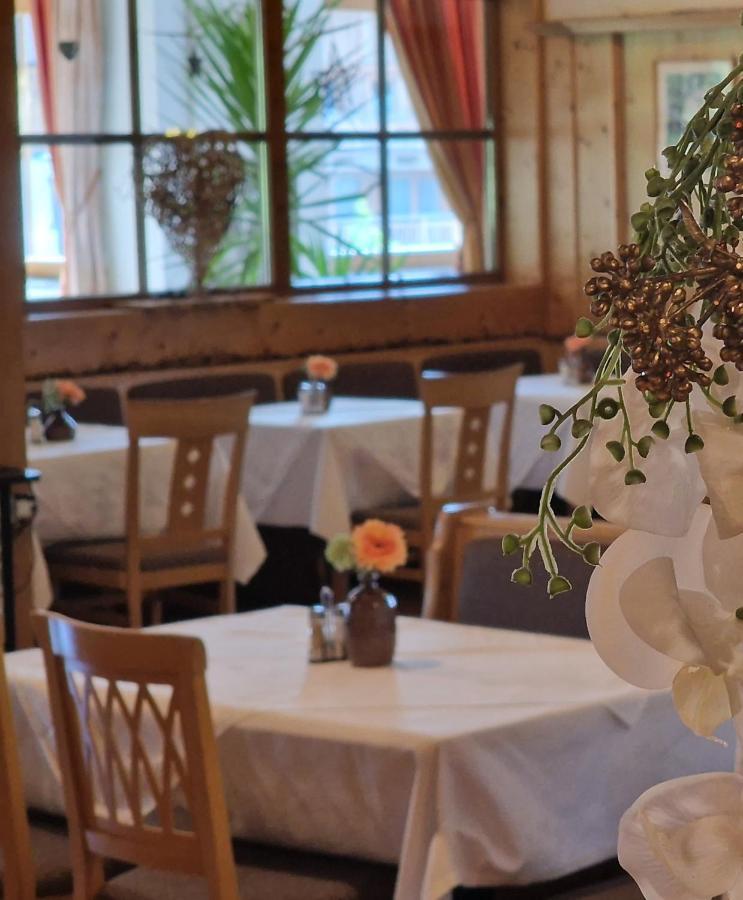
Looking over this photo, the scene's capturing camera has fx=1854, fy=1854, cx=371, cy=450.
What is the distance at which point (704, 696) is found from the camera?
79 cm

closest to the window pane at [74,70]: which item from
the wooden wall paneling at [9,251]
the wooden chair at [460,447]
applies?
the wooden chair at [460,447]

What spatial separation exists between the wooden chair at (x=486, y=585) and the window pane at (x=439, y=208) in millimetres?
5207

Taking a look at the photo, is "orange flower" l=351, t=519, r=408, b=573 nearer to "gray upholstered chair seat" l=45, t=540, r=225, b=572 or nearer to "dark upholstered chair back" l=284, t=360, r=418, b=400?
"gray upholstered chair seat" l=45, t=540, r=225, b=572

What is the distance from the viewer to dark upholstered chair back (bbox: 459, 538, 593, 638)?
3.54 m

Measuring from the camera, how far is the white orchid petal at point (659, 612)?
2.51 ft

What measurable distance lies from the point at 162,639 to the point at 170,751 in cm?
18

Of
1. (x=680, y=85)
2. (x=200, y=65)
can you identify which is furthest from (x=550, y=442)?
(x=680, y=85)

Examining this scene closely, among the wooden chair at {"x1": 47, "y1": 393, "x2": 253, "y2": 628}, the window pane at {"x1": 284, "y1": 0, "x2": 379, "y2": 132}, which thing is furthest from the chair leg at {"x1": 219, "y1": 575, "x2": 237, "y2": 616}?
the window pane at {"x1": 284, "y1": 0, "x2": 379, "y2": 132}

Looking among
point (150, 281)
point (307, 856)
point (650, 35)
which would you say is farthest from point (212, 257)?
point (307, 856)

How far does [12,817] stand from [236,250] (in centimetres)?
559

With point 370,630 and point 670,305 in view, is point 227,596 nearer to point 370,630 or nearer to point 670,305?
point 370,630

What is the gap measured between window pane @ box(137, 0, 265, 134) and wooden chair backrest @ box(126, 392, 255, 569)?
97.9 inches

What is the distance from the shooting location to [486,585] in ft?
12.0

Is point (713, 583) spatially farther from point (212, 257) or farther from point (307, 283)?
point (307, 283)
